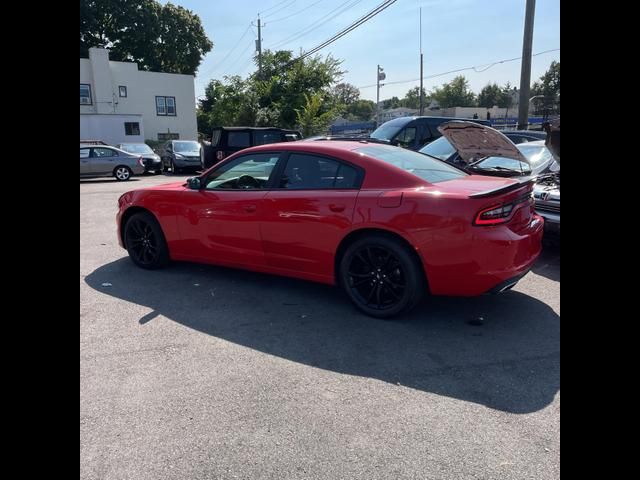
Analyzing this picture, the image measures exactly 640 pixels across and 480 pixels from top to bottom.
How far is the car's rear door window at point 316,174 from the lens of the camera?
170 inches

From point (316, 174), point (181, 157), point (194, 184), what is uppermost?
point (181, 157)

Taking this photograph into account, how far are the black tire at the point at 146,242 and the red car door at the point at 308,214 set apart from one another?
5.09 ft

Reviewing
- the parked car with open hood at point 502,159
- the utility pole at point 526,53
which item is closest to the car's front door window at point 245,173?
the parked car with open hood at point 502,159

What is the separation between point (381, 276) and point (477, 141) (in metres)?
3.40

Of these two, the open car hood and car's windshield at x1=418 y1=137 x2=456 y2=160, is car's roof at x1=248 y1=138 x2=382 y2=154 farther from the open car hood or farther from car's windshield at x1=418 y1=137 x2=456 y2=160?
car's windshield at x1=418 y1=137 x2=456 y2=160

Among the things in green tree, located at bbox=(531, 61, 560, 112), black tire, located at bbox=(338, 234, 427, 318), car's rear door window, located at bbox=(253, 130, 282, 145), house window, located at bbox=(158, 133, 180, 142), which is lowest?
black tire, located at bbox=(338, 234, 427, 318)

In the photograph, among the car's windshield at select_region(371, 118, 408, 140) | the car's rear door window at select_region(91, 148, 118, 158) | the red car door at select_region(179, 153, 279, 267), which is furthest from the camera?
the car's rear door window at select_region(91, 148, 118, 158)

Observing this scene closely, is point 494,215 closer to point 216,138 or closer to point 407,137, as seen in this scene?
point 407,137

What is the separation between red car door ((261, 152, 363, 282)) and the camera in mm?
4246

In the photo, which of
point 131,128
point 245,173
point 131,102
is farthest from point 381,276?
point 131,102

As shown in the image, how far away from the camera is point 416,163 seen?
4.57 metres

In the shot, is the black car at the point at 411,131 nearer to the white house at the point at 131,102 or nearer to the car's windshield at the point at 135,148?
the car's windshield at the point at 135,148

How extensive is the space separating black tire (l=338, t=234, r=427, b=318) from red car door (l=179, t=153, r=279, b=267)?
102 cm

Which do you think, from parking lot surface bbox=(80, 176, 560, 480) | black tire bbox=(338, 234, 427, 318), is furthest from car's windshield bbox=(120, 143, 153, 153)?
black tire bbox=(338, 234, 427, 318)
